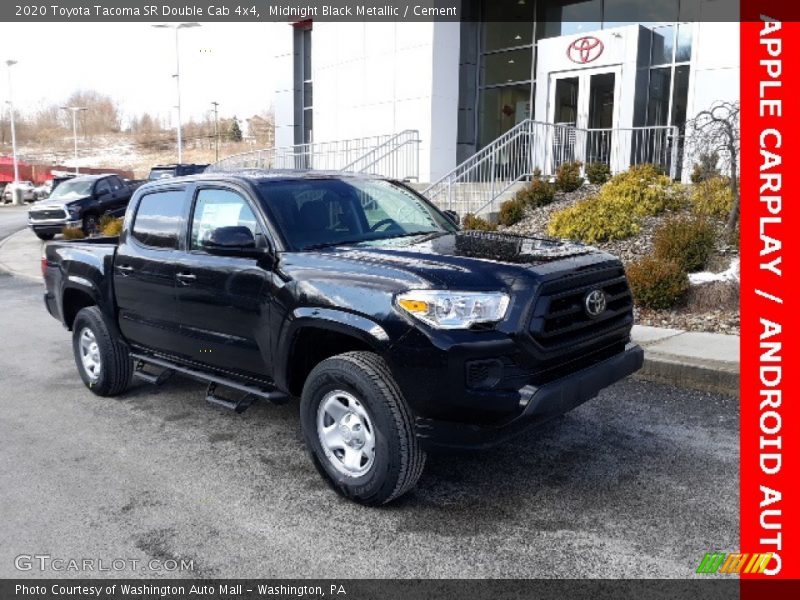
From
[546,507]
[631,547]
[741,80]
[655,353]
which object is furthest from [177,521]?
[741,80]

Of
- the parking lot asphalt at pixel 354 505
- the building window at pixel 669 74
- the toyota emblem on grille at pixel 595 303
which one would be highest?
the building window at pixel 669 74

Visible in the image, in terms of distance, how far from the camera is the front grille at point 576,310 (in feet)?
11.8

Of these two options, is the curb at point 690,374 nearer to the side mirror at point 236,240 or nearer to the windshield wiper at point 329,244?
the windshield wiper at point 329,244

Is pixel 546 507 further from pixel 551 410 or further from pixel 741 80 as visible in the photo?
pixel 741 80

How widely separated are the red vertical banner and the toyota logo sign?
387 centimetres

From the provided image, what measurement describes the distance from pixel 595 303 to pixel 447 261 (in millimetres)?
913

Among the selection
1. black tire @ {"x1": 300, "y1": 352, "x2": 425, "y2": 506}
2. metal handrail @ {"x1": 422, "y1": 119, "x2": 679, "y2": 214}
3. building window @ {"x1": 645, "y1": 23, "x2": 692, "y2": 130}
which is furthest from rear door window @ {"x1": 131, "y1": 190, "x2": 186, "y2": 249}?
building window @ {"x1": 645, "y1": 23, "x2": 692, "y2": 130}

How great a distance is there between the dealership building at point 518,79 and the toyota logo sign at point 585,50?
0.09ft

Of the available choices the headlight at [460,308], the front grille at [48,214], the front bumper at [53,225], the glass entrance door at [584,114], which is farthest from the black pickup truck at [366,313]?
the front grille at [48,214]

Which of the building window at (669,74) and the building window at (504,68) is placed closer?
the building window at (669,74)

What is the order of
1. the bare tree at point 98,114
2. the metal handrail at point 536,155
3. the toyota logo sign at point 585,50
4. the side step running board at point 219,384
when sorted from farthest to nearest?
1. the bare tree at point 98,114
2. the toyota logo sign at point 585,50
3. the metal handrail at point 536,155
4. the side step running board at point 219,384

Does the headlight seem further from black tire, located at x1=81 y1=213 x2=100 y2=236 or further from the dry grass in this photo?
black tire, located at x1=81 y1=213 x2=100 y2=236

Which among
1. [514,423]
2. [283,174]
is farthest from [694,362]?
[283,174]

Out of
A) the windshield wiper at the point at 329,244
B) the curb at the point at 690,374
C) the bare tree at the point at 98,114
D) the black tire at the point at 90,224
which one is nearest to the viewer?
the windshield wiper at the point at 329,244
